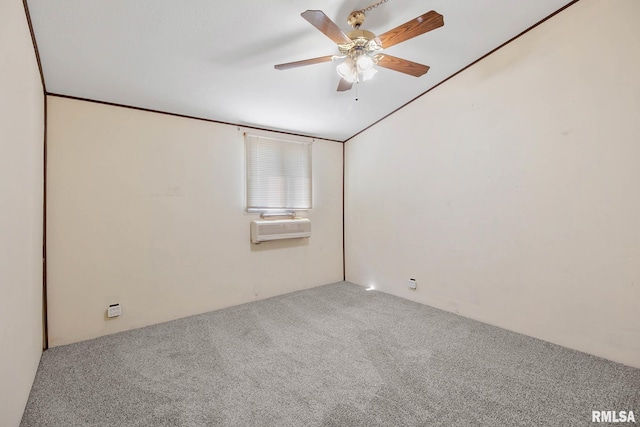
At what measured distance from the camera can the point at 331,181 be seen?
4.12 meters

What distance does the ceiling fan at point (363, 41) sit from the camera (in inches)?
58.7

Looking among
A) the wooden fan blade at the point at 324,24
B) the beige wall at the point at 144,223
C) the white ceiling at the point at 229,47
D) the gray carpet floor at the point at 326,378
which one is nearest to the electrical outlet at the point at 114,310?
the beige wall at the point at 144,223

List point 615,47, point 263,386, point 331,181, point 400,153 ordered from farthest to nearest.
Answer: point 331,181, point 400,153, point 615,47, point 263,386

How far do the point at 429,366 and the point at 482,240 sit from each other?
1.37 meters

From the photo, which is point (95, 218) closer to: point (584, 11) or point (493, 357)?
point (493, 357)

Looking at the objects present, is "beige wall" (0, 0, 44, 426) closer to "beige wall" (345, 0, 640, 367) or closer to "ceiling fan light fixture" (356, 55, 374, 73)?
"ceiling fan light fixture" (356, 55, 374, 73)

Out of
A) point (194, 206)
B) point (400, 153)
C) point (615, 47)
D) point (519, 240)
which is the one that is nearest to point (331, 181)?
point (400, 153)

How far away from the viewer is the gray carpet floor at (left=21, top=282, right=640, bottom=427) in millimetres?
1419

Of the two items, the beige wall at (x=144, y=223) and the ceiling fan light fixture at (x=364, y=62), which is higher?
the ceiling fan light fixture at (x=364, y=62)

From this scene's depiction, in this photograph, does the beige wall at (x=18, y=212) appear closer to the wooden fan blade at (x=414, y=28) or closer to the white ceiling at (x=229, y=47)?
the white ceiling at (x=229, y=47)

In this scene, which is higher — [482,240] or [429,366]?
[482,240]

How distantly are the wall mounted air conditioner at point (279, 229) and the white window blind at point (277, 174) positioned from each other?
22cm

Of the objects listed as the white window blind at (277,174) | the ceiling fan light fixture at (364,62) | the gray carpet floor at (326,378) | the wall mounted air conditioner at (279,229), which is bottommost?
the gray carpet floor at (326,378)

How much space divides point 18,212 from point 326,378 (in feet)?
6.90
